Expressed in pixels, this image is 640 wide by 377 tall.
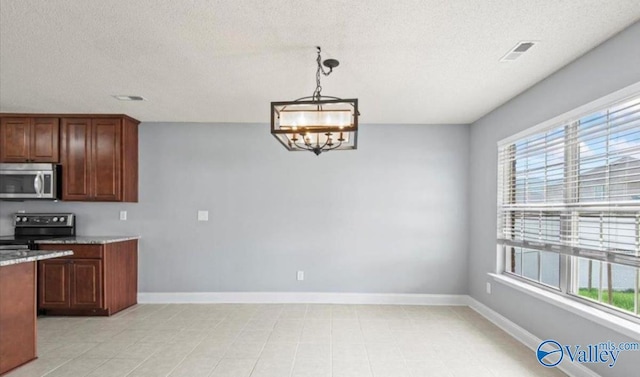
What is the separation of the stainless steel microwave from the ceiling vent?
516 centimetres

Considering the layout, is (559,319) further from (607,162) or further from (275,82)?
(275,82)

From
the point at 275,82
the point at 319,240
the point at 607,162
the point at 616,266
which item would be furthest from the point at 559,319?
the point at 275,82

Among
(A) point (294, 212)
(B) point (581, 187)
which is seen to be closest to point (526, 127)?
(B) point (581, 187)

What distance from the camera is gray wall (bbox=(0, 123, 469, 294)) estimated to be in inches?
188

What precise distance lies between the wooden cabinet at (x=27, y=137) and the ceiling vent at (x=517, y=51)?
512 centimetres

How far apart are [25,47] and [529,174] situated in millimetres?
4401

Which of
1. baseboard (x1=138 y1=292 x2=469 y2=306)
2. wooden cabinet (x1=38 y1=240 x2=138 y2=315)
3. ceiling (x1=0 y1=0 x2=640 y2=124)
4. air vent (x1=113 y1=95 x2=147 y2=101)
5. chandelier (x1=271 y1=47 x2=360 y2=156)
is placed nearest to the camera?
ceiling (x1=0 y1=0 x2=640 y2=124)

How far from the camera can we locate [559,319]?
9.23 feet

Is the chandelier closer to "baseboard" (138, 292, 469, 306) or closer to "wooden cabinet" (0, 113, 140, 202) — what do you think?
"baseboard" (138, 292, 469, 306)

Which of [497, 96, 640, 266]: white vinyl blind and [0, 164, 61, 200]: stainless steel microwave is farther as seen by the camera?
[0, 164, 61, 200]: stainless steel microwave

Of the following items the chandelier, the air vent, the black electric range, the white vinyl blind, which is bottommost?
the black electric range

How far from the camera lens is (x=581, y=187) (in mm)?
2682

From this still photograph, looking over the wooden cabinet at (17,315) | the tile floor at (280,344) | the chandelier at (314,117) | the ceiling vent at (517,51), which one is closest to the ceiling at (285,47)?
the ceiling vent at (517,51)

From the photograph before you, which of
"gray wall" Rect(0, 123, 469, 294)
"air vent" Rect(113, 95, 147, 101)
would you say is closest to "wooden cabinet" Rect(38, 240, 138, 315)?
"gray wall" Rect(0, 123, 469, 294)
